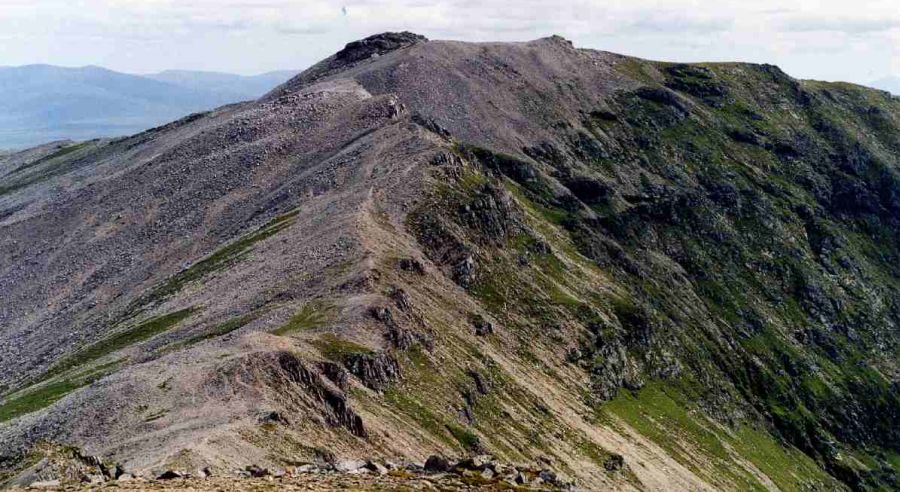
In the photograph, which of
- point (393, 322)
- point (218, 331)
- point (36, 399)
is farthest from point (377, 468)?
point (36, 399)

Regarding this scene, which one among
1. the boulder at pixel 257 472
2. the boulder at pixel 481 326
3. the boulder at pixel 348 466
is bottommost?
the boulder at pixel 481 326

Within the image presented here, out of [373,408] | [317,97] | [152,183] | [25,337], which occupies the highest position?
[317,97]

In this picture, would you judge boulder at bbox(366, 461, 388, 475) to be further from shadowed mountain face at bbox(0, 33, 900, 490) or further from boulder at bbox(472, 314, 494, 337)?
boulder at bbox(472, 314, 494, 337)

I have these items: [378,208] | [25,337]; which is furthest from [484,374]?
[25,337]

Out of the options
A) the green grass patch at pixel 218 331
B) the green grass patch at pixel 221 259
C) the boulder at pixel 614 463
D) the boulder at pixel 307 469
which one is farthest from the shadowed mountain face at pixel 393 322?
the boulder at pixel 307 469

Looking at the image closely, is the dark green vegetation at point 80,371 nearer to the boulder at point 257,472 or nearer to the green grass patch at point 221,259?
the green grass patch at point 221,259

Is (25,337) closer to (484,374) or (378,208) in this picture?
(378,208)

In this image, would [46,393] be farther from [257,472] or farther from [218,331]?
[257,472]

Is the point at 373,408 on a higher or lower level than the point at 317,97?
lower

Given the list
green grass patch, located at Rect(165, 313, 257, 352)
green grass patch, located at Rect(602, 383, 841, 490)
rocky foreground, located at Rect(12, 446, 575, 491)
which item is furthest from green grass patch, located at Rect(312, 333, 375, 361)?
green grass patch, located at Rect(602, 383, 841, 490)
